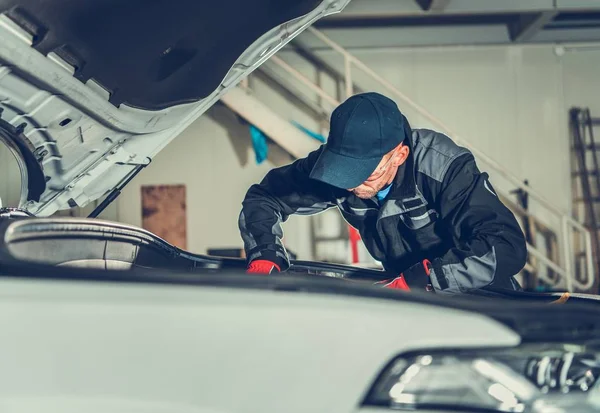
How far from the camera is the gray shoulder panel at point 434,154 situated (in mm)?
1967

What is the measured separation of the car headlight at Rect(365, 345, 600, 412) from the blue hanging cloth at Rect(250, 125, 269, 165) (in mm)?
5475

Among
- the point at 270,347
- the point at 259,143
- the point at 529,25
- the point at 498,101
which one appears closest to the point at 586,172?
the point at 498,101

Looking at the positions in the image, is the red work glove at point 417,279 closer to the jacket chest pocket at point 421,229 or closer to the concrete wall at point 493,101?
the jacket chest pocket at point 421,229

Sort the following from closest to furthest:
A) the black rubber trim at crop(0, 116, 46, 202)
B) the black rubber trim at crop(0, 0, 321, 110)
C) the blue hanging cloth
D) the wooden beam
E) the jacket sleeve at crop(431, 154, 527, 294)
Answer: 1. the black rubber trim at crop(0, 0, 321, 110)
2. the jacket sleeve at crop(431, 154, 527, 294)
3. the black rubber trim at crop(0, 116, 46, 202)
4. the wooden beam
5. the blue hanging cloth

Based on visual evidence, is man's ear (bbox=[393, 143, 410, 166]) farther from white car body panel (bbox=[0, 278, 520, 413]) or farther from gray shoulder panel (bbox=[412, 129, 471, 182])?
white car body panel (bbox=[0, 278, 520, 413])

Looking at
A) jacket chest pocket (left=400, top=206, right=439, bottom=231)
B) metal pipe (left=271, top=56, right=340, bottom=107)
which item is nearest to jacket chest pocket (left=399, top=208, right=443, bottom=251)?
jacket chest pocket (left=400, top=206, right=439, bottom=231)

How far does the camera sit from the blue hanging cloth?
6.34 m

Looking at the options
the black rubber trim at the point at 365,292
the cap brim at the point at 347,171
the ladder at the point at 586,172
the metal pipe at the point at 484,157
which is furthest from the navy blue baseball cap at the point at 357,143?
the ladder at the point at 586,172

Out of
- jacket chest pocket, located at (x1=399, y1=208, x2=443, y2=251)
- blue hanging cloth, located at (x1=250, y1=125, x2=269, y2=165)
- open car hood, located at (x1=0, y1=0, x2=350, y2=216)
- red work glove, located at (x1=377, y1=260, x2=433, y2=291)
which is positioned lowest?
red work glove, located at (x1=377, y1=260, x2=433, y2=291)

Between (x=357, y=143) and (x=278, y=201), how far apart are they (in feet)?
1.90

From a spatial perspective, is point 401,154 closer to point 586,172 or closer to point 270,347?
point 270,347

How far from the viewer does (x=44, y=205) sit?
7.35 ft

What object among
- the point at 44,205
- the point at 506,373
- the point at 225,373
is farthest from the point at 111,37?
the point at 506,373

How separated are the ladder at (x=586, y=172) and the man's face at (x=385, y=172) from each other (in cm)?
511
